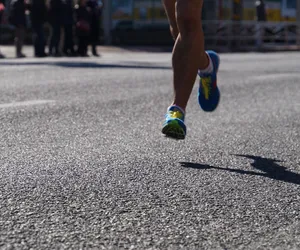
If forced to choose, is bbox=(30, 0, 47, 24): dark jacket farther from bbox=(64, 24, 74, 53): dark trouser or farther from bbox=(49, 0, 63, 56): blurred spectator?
bbox=(64, 24, 74, 53): dark trouser

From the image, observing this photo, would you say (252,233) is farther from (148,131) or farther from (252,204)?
(148,131)

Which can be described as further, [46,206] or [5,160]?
[5,160]

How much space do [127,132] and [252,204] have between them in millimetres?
1961

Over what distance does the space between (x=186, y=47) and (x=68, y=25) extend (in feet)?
47.0

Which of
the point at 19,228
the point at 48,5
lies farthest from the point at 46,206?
the point at 48,5

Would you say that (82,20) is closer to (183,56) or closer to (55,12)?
(55,12)

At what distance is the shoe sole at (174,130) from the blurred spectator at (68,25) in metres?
14.2

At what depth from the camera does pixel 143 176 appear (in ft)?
11.0

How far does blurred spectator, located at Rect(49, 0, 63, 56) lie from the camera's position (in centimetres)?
1755

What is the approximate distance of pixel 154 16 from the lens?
27.9 m

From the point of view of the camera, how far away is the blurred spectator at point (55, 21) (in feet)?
57.6

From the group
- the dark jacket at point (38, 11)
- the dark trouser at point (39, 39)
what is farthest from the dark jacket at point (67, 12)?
the dark jacket at point (38, 11)

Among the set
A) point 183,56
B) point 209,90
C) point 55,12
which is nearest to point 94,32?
point 55,12

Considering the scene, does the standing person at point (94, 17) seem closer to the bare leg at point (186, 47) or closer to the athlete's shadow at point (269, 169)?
the bare leg at point (186, 47)
